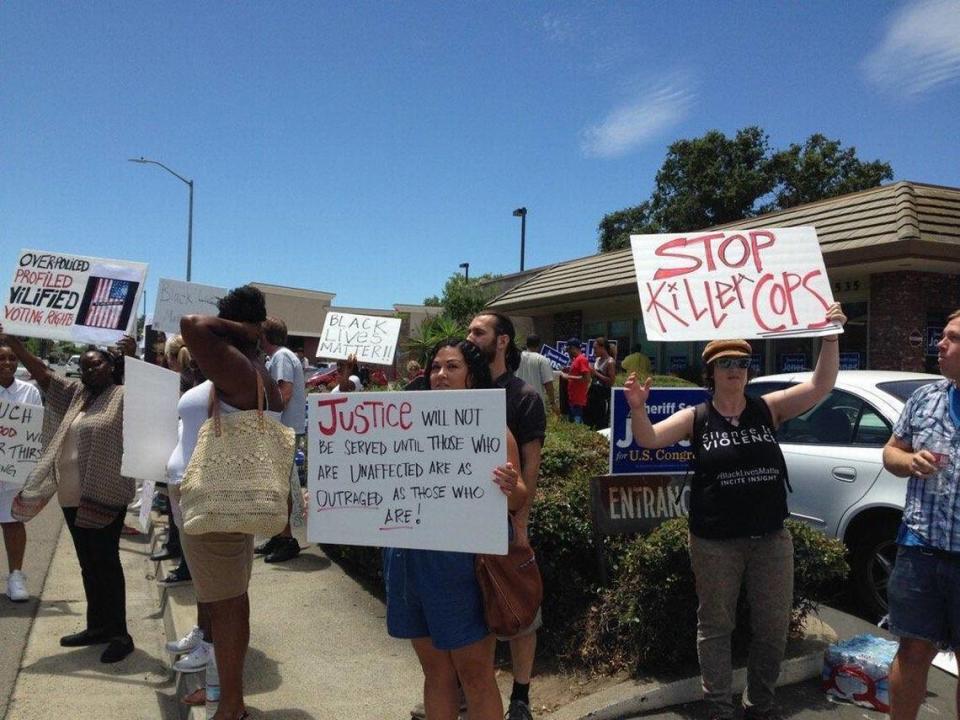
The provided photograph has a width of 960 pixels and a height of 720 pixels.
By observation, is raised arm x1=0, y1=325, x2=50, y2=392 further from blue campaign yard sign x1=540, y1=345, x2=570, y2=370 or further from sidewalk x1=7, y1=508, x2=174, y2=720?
blue campaign yard sign x1=540, y1=345, x2=570, y2=370

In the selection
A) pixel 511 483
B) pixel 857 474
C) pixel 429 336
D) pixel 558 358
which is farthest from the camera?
pixel 429 336

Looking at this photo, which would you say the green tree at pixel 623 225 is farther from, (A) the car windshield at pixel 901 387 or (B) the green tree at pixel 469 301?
(A) the car windshield at pixel 901 387

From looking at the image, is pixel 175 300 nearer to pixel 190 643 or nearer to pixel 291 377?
pixel 291 377

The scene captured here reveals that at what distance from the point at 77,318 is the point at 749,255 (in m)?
4.84

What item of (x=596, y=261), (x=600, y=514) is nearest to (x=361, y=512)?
(x=600, y=514)

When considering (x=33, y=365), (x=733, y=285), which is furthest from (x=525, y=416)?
(x=33, y=365)

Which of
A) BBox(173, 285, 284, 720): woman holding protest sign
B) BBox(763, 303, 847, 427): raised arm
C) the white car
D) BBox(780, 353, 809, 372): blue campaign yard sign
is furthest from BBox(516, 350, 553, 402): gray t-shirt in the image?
BBox(780, 353, 809, 372): blue campaign yard sign

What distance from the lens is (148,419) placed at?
3973mm

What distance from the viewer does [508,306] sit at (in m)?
20.1

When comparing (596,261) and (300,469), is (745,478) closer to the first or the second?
(300,469)

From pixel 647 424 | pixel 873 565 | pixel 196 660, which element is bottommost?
pixel 196 660

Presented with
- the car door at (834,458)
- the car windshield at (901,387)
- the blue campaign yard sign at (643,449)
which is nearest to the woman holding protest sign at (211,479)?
the blue campaign yard sign at (643,449)

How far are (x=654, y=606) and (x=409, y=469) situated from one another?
5.30 ft

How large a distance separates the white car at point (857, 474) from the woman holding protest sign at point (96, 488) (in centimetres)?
452
